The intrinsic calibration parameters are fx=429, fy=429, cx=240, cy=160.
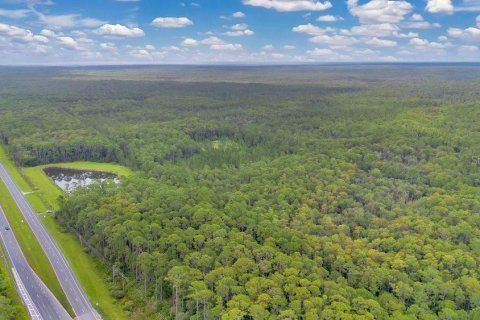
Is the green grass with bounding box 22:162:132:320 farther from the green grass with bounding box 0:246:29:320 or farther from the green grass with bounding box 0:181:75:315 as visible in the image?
the green grass with bounding box 0:246:29:320

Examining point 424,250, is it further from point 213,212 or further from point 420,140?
point 420,140

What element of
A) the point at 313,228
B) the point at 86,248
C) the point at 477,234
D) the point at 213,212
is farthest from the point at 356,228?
the point at 86,248

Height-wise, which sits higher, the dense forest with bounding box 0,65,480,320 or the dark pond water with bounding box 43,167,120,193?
the dense forest with bounding box 0,65,480,320

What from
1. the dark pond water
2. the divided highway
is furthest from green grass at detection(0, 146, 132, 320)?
the dark pond water

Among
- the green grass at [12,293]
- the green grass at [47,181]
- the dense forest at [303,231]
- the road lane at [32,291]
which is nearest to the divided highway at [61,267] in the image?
the road lane at [32,291]

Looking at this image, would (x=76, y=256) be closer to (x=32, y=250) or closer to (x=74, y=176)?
(x=32, y=250)

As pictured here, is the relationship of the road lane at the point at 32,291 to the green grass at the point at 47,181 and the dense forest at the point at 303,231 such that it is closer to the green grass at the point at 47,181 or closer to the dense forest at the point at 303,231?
the dense forest at the point at 303,231

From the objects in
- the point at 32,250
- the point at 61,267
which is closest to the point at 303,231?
the point at 61,267
